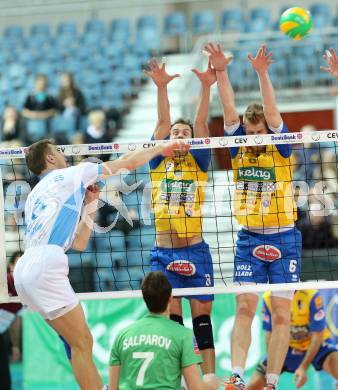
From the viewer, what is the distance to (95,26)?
69.2 feet

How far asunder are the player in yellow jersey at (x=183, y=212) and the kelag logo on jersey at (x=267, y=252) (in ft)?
1.66

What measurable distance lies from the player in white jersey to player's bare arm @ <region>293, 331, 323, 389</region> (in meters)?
3.56

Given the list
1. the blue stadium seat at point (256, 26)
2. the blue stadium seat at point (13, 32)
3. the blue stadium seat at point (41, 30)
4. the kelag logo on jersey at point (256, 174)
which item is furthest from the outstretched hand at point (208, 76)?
the blue stadium seat at point (13, 32)

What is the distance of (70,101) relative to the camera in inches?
690

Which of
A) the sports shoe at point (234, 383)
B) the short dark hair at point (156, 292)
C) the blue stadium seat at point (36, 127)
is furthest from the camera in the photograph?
the blue stadium seat at point (36, 127)

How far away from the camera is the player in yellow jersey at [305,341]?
1016 cm

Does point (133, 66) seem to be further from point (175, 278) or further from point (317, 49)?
point (175, 278)

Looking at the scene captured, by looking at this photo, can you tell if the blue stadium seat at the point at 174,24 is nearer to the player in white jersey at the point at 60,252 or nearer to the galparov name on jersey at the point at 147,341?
the player in white jersey at the point at 60,252

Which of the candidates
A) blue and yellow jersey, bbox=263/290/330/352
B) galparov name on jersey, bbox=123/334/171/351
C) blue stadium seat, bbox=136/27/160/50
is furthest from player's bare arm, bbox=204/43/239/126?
blue stadium seat, bbox=136/27/160/50

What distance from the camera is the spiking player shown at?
6406 mm

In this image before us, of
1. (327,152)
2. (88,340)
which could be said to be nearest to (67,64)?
(327,152)

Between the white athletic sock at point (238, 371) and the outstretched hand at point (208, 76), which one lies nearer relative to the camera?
the white athletic sock at point (238, 371)

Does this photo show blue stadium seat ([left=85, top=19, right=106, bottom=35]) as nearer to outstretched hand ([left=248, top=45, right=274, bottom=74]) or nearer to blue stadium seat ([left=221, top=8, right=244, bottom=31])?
blue stadium seat ([left=221, top=8, right=244, bottom=31])

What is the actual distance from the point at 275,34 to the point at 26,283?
11142mm
